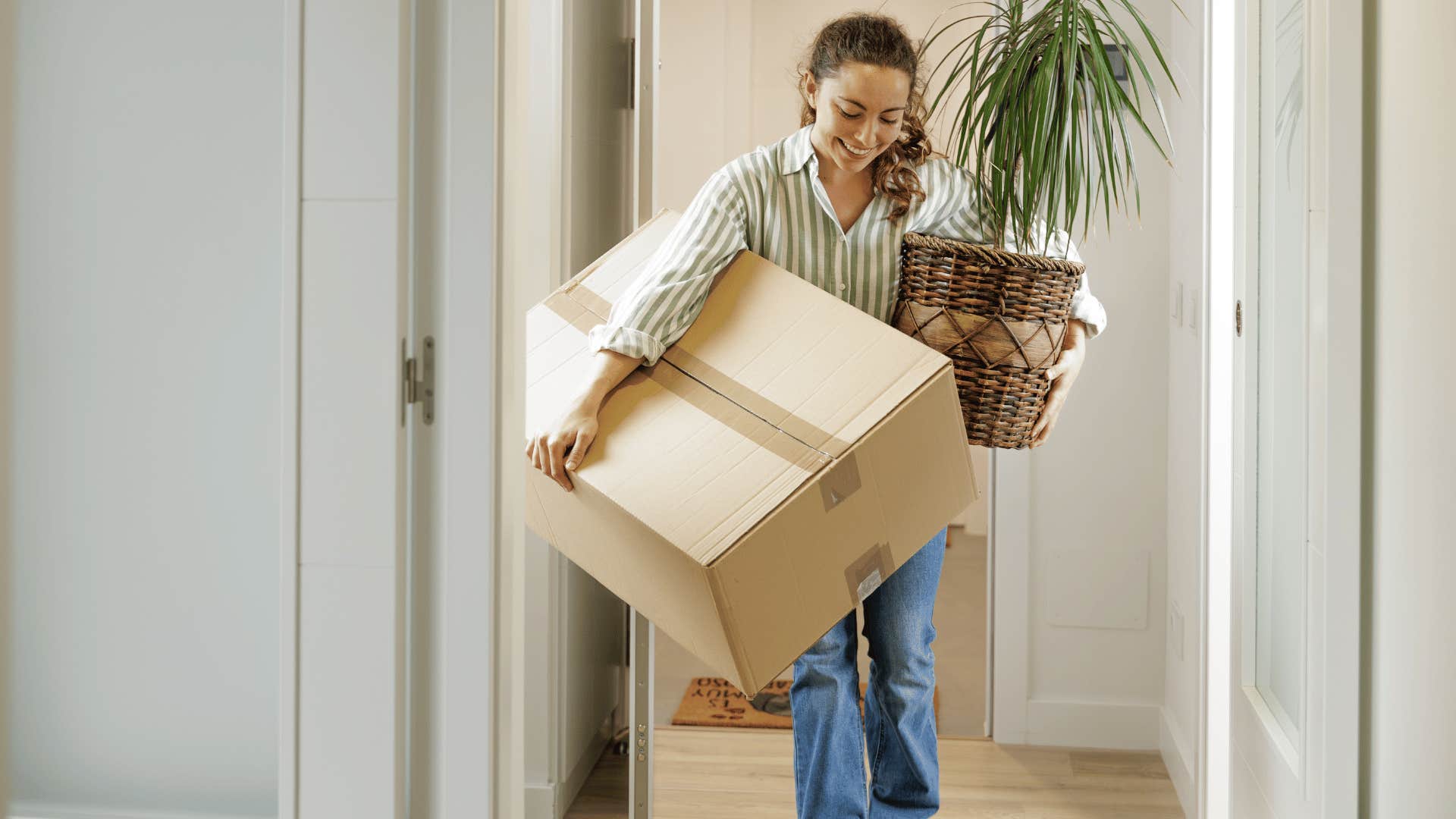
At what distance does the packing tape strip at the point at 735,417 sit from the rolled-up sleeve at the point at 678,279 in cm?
3

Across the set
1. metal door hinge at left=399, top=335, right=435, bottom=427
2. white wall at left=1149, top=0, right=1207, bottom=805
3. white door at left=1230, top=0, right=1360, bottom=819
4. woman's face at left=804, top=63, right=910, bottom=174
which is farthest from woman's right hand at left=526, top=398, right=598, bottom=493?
white wall at left=1149, top=0, right=1207, bottom=805

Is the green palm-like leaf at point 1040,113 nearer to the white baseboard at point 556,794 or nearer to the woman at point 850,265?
the woman at point 850,265

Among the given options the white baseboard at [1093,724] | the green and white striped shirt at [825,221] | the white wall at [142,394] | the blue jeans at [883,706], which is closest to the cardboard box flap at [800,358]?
the green and white striped shirt at [825,221]

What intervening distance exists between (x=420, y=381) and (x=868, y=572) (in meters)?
0.65

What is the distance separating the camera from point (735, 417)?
140cm

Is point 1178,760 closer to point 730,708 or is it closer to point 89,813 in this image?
point 730,708

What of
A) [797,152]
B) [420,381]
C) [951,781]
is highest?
[797,152]

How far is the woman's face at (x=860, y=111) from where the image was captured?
1596 mm

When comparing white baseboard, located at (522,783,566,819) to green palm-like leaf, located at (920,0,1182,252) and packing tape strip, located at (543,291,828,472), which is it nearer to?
packing tape strip, located at (543,291,828,472)

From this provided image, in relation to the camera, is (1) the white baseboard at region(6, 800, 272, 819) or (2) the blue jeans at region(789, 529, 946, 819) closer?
(1) the white baseboard at region(6, 800, 272, 819)

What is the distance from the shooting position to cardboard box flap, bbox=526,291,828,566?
1294mm

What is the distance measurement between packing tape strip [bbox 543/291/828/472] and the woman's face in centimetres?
42

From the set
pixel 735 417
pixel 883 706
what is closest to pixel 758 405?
pixel 735 417

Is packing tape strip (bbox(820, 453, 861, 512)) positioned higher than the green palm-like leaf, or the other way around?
the green palm-like leaf
